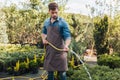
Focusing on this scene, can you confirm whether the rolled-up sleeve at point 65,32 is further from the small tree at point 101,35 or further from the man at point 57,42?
the small tree at point 101,35

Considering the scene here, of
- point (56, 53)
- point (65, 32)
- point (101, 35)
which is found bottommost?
point (101, 35)

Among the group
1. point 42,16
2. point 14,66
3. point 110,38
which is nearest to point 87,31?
point 110,38

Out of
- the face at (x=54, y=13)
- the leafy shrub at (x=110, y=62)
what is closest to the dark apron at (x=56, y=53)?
the face at (x=54, y=13)

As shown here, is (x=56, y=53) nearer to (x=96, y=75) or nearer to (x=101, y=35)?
(x=96, y=75)

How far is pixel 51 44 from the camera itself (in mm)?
5090

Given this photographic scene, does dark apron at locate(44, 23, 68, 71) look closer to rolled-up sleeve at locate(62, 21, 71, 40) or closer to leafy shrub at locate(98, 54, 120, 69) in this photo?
rolled-up sleeve at locate(62, 21, 71, 40)

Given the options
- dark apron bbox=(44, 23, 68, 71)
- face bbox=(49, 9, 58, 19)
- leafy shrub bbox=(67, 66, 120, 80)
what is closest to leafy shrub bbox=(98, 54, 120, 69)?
leafy shrub bbox=(67, 66, 120, 80)

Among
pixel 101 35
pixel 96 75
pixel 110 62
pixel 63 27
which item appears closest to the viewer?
pixel 63 27

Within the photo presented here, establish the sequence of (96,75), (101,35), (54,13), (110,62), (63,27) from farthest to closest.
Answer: (101,35), (110,62), (96,75), (63,27), (54,13)

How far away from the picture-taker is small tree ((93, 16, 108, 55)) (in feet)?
47.5

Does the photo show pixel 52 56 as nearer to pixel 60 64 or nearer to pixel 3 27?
pixel 60 64

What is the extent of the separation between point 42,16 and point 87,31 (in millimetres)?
2432

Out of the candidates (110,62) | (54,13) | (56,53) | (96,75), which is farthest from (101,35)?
(54,13)

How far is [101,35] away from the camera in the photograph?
14.7 m
